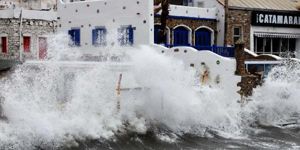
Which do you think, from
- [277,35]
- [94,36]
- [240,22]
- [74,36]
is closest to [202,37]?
[240,22]

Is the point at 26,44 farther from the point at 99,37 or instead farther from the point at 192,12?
the point at 192,12

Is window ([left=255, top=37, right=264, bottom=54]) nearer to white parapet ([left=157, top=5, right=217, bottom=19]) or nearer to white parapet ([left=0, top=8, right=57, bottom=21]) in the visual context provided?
white parapet ([left=157, top=5, right=217, bottom=19])

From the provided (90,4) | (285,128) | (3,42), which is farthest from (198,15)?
(3,42)

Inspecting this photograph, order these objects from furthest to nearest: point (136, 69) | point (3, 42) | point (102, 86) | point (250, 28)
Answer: point (3, 42)
point (250, 28)
point (136, 69)
point (102, 86)

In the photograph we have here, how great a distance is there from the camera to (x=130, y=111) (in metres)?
18.5

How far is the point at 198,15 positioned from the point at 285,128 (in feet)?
27.3

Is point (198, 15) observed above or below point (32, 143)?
above

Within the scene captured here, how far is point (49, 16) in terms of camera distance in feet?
116

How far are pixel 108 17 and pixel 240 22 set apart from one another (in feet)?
23.4

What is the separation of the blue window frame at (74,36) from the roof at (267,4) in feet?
23.5

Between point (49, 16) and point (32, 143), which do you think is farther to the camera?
point (49, 16)

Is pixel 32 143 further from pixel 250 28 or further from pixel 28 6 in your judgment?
pixel 28 6

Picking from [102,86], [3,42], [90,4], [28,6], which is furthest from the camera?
[28,6]

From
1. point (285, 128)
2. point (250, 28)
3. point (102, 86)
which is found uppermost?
point (250, 28)
